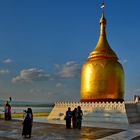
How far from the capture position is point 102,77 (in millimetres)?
29406

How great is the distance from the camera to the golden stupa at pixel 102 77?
2908 cm

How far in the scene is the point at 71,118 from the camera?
19016 mm

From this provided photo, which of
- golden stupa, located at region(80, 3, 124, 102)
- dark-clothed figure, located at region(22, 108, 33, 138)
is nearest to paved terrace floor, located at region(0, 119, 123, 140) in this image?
dark-clothed figure, located at region(22, 108, 33, 138)

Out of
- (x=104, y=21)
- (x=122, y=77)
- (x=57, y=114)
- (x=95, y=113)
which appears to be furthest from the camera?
(x=104, y=21)

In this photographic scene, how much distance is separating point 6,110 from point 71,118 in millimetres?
8497

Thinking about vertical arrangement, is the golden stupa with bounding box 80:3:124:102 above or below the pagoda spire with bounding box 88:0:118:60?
below

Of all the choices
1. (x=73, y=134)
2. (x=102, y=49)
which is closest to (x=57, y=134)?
(x=73, y=134)

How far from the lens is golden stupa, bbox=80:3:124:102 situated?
2908 centimetres

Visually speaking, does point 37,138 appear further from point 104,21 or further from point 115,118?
point 104,21

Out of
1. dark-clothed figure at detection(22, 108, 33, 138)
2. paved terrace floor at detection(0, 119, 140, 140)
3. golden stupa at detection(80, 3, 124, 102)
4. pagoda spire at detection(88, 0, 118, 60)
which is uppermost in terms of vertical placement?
pagoda spire at detection(88, 0, 118, 60)

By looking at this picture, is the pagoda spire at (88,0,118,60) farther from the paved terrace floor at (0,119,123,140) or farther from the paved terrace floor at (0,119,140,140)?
the paved terrace floor at (0,119,140,140)

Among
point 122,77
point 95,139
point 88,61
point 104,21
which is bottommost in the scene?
point 95,139

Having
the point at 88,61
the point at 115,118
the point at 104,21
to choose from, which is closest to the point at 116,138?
the point at 115,118

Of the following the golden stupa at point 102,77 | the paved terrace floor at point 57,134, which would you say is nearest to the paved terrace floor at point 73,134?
the paved terrace floor at point 57,134
